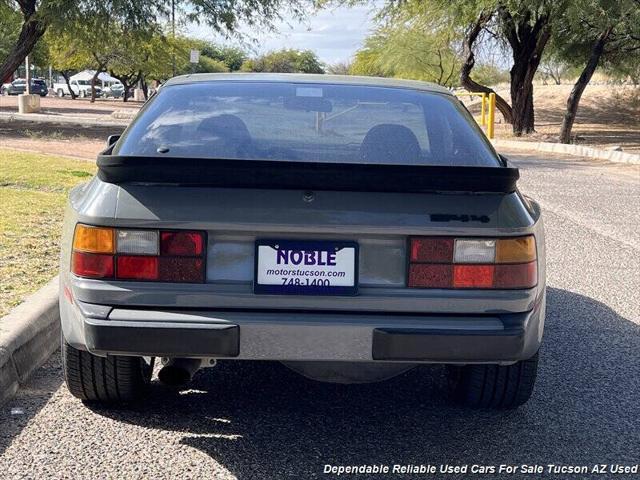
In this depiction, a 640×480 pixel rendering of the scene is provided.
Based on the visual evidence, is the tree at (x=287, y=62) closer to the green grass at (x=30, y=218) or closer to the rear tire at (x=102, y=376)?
the green grass at (x=30, y=218)

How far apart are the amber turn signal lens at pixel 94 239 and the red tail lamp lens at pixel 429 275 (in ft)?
3.71

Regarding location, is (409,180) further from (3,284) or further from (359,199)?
(3,284)

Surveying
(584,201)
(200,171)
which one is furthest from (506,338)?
(584,201)

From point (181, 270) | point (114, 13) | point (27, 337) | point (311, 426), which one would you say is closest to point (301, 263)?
point (181, 270)

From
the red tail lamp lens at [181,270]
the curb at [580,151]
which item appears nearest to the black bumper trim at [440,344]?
the red tail lamp lens at [181,270]

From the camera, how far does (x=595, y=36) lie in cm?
2956

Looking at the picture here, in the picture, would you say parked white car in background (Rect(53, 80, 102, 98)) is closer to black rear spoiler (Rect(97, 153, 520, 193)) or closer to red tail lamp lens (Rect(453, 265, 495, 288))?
black rear spoiler (Rect(97, 153, 520, 193))

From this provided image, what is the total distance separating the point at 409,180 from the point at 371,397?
139 centimetres

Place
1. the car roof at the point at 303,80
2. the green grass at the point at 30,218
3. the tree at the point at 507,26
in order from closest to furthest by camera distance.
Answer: the car roof at the point at 303,80 → the green grass at the point at 30,218 → the tree at the point at 507,26

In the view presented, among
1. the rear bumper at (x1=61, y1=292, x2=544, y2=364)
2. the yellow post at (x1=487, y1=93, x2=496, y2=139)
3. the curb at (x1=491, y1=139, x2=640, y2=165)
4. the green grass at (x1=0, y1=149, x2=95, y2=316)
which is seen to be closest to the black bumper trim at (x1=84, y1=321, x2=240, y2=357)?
the rear bumper at (x1=61, y1=292, x2=544, y2=364)

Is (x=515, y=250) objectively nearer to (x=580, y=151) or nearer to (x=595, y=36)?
(x=580, y=151)

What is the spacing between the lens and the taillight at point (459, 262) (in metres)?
3.31

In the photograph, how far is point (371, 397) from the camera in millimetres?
4277

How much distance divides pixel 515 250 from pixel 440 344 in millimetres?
479
